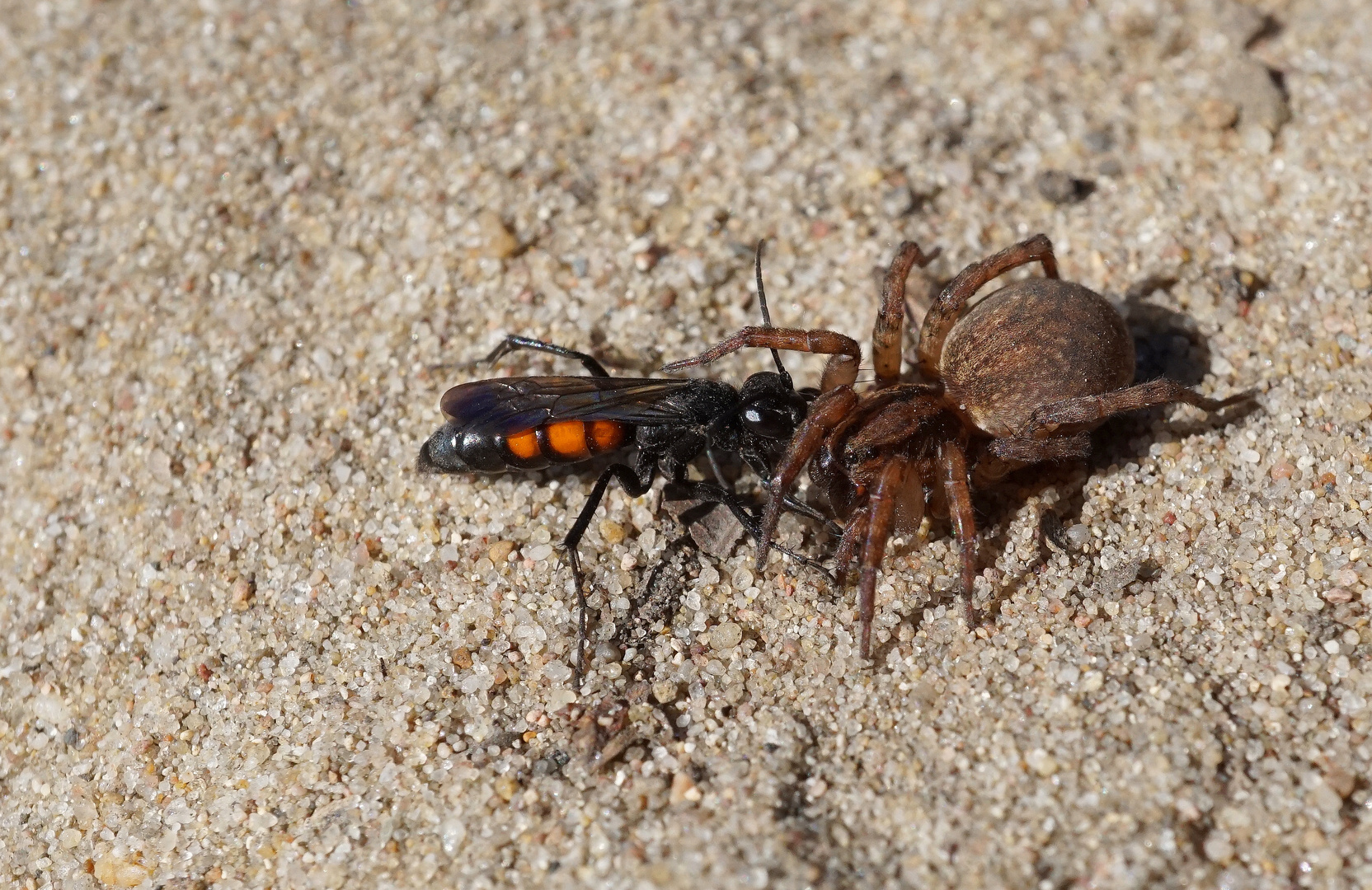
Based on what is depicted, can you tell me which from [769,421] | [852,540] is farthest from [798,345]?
[852,540]

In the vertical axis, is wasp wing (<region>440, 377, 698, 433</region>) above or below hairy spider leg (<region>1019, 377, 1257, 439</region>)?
above

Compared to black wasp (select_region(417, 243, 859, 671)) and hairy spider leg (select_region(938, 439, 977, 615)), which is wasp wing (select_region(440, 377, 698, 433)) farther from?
hairy spider leg (select_region(938, 439, 977, 615))

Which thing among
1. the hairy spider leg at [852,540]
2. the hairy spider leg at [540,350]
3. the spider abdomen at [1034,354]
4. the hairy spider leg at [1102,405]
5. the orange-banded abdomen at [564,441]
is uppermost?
the hairy spider leg at [540,350]

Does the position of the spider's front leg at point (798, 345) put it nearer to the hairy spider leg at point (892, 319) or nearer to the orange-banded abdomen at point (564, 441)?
the hairy spider leg at point (892, 319)

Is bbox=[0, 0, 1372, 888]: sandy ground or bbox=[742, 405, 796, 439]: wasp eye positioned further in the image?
bbox=[742, 405, 796, 439]: wasp eye

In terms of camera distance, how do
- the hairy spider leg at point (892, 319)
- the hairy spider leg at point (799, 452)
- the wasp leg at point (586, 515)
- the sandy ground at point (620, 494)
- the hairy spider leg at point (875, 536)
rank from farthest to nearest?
the hairy spider leg at point (892, 319) < the wasp leg at point (586, 515) < the hairy spider leg at point (799, 452) < the hairy spider leg at point (875, 536) < the sandy ground at point (620, 494)

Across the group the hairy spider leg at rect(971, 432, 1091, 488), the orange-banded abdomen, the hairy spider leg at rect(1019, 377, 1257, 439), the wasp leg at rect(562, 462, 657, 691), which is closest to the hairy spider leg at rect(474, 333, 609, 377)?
the orange-banded abdomen

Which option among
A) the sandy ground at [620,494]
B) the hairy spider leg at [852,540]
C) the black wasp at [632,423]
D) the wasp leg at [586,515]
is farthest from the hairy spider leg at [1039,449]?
the wasp leg at [586,515]
